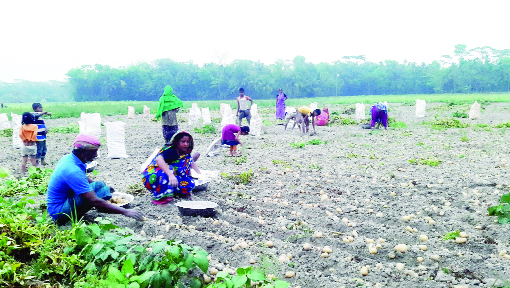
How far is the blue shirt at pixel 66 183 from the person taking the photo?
3.39 meters

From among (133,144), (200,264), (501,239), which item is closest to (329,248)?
(200,264)

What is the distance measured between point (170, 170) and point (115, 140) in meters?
4.63

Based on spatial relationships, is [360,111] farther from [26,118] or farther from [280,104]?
[26,118]

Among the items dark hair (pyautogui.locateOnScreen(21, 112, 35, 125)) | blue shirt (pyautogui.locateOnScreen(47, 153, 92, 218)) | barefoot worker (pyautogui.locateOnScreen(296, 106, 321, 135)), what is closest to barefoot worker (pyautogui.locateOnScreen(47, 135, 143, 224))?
blue shirt (pyautogui.locateOnScreen(47, 153, 92, 218))

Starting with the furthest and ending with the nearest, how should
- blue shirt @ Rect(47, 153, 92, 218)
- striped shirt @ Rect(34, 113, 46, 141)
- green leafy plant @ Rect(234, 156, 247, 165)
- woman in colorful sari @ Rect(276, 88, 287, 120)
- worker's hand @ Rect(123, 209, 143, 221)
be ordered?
woman in colorful sari @ Rect(276, 88, 287, 120) → green leafy plant @ Rect(234, 156, 247, 165) → striped shirt @ Rect(34, 113, 46, 141) → worker's hand @ Rect(123, 209, 143, 221) → blue shirt @ Rect(47, 153, 92, 218)

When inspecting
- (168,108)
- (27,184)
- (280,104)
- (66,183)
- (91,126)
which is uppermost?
(280,104)

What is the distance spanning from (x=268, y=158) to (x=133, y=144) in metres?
5.20

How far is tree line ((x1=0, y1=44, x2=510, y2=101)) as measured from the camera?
61031mm

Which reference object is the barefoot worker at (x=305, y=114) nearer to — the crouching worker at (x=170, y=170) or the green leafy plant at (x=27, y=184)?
the crouching worker at (x=170, y=170)

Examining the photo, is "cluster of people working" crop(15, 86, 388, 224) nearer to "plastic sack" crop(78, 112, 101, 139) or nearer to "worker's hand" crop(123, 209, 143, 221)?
"worker's hand" crop(123, 209, 143, 221)

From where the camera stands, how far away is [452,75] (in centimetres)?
6228

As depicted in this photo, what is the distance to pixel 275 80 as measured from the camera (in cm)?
6569

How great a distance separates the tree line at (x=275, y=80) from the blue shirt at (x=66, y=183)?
58497 mm

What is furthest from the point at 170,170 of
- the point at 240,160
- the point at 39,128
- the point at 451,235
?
the point at 39,128
